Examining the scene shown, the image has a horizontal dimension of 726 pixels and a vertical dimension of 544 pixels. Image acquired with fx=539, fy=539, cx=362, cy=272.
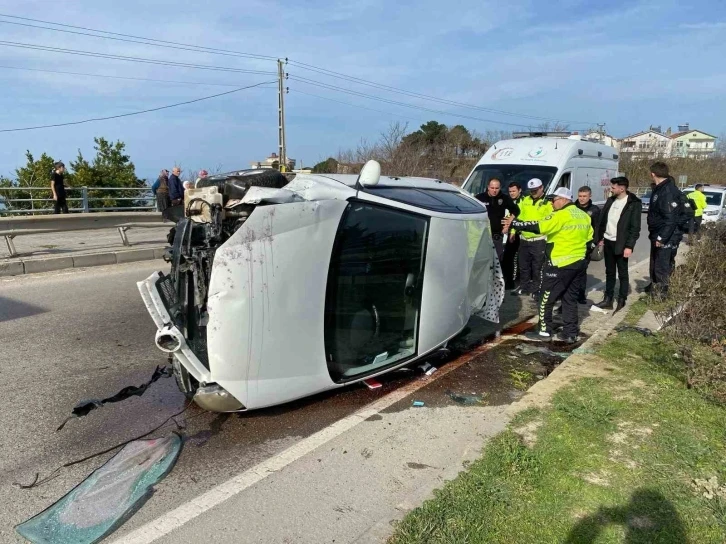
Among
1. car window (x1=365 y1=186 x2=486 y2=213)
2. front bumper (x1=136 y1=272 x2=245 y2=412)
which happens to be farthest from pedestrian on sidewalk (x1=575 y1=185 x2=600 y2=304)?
front bumper (x1=136 y1=272 x2=245 y2=412)

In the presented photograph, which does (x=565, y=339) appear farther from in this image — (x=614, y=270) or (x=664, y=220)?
(x=664, y=220)

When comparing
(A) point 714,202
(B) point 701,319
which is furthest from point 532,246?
(A) point 714,202

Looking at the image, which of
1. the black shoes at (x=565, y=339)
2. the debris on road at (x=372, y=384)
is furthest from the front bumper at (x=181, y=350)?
the black shoes at (x=565, y=339)

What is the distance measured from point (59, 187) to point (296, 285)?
1353 cm

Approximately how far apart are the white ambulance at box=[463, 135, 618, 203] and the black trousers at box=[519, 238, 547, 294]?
2217mm

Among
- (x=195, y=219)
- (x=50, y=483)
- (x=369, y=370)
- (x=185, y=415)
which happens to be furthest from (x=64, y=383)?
(x=369, y=370)

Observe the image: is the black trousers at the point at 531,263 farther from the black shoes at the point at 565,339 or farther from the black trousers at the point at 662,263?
the black shoes at the point at 565,339

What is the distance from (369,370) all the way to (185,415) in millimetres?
1454

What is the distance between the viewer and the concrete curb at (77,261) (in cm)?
915

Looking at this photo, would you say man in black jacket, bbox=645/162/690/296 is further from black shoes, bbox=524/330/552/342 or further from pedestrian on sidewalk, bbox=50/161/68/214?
pedestrian on sidewalk, bbox=50/161/68/214

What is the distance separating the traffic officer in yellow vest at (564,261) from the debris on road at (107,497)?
4.21 metres

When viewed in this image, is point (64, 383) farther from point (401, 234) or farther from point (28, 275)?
point (28, 275)

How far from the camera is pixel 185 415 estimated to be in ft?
13.6

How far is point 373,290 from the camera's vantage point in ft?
13.5
